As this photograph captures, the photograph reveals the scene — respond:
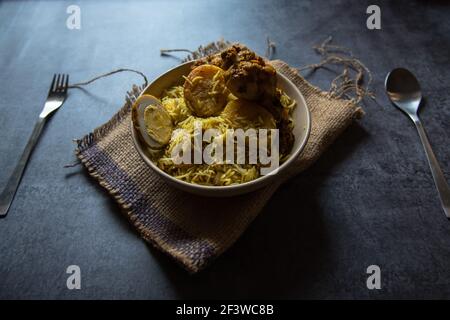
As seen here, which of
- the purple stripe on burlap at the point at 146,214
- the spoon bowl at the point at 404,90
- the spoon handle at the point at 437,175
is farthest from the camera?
the spoon bowl at the point at 404,90

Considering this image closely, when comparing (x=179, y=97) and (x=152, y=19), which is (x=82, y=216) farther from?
(x=152, y=19)

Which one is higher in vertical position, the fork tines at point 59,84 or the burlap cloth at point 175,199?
the fork tines at point 59,84

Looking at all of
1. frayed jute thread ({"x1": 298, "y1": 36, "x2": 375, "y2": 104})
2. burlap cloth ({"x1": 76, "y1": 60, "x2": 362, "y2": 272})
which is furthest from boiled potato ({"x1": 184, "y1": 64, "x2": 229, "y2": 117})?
frayed jute thread ({"x1": 298, "y1": 36, "x2": 375, "y2": 104})

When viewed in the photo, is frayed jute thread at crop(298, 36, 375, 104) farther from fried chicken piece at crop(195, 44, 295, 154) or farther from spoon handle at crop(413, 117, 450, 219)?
fried chicken piece at crop(195, 44, 295, 154)

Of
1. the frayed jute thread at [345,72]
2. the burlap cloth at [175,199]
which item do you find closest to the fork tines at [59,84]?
the burlap cloth at [175,199]

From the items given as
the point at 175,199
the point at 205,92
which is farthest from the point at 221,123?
the point at 175,199

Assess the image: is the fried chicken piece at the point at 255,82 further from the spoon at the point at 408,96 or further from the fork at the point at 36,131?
the fork at the point at 36,131

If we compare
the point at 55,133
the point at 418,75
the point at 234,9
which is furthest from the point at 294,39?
the point at 55,133

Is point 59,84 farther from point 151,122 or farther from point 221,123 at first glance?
point 221,123
